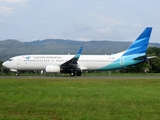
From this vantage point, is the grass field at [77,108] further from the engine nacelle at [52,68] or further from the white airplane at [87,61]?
the white airplane at [87,61]

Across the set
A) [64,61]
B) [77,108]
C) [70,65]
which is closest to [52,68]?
[70,65]

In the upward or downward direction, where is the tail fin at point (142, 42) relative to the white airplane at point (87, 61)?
upward

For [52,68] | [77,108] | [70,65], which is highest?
[70,65]

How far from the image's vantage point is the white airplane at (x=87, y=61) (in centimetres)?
4378

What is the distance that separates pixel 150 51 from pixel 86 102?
98.3 metres

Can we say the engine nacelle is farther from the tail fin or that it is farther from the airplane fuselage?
the tail fin

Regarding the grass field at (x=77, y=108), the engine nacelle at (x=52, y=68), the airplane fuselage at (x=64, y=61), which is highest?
the airplane fuselage at (x=64, y=61)

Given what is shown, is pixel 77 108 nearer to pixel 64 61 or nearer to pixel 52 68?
pixel 52 68

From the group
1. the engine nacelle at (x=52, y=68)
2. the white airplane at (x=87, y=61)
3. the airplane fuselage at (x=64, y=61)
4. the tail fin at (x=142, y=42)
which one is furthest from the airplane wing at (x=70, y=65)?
the tail fin at (x=142, y=42)

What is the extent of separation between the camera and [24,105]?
42.2 ft

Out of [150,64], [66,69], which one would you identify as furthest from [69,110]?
[150,64]

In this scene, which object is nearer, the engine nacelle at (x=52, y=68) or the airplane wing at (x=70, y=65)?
the engine nacelle at (x=52, y=68)

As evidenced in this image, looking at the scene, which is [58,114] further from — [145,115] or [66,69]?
[66,69]

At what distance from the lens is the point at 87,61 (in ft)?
150
